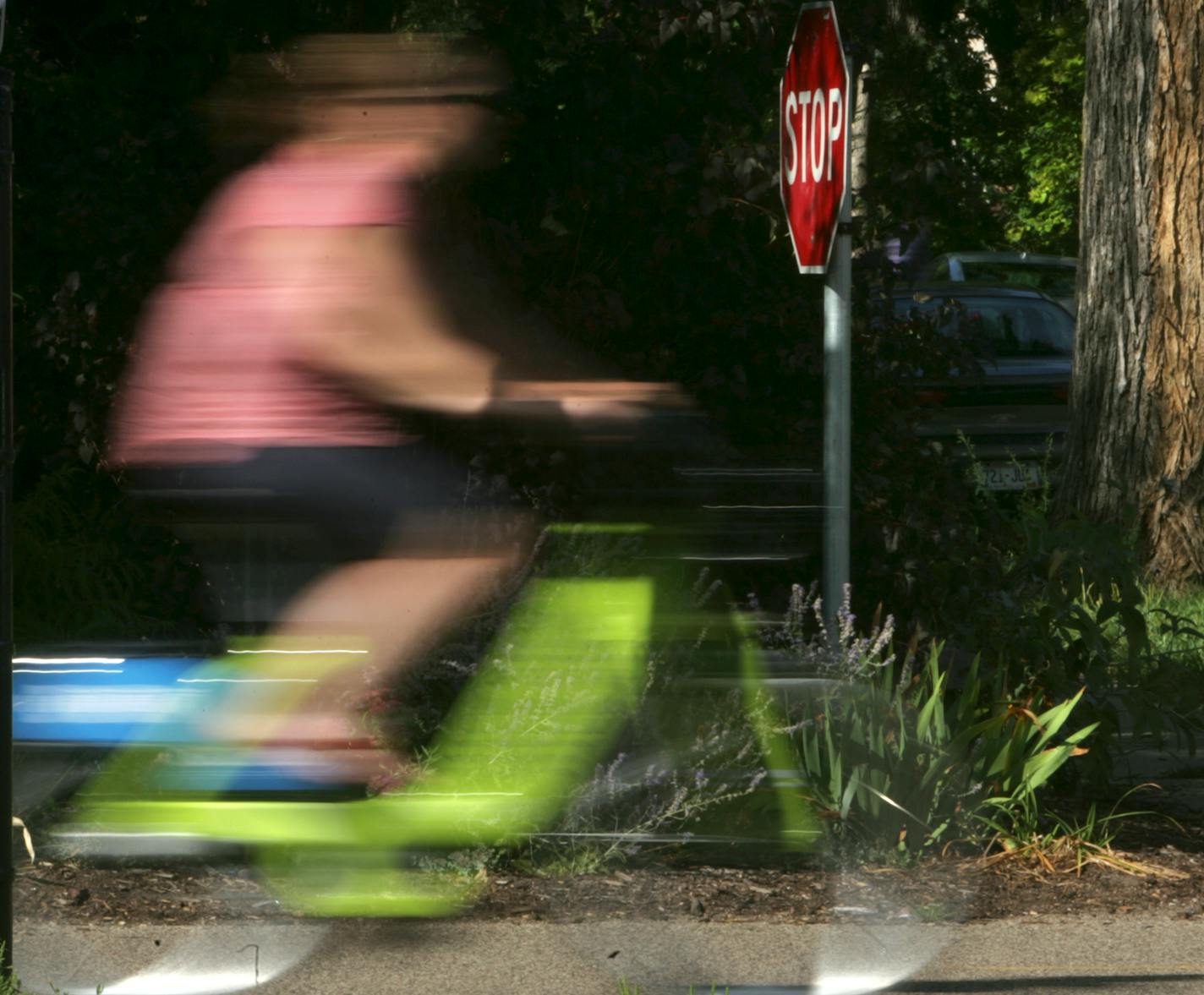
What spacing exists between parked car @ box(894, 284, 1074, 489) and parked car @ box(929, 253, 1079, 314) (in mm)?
5371

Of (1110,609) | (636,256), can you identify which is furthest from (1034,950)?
(636,256)

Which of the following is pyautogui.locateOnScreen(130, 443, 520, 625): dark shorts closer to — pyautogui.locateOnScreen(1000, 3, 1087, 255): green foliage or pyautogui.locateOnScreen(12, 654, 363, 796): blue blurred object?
pyautogui.locateOnScreen(12, 654, 363, 796): blue blurred object

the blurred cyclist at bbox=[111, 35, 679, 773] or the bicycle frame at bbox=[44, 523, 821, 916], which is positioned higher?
the blurred cyclist at bbox=[111, 35, 679, 773]

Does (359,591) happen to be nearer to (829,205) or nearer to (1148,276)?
(829,205)

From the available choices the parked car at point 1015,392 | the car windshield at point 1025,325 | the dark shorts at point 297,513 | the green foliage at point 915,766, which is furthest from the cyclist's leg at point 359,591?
the car windshield at point 1025,325

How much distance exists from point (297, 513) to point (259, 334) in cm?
34

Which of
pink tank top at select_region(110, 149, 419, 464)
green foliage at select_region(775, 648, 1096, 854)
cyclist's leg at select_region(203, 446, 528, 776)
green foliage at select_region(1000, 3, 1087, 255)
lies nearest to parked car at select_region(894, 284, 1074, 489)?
green foliage at select_region(775, 648, 1096, 854)

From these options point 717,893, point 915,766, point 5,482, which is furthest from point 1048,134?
point 5,482

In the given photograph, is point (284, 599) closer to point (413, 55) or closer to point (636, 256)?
point (413, 55)

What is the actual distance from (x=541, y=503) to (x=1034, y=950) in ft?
8.01

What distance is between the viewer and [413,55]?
140 inches

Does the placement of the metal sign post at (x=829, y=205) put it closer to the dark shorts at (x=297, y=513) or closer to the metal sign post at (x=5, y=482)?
the dark shorts at (x=297, y=513)

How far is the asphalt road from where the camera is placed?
14.0ft

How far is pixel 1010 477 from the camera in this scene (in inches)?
479
